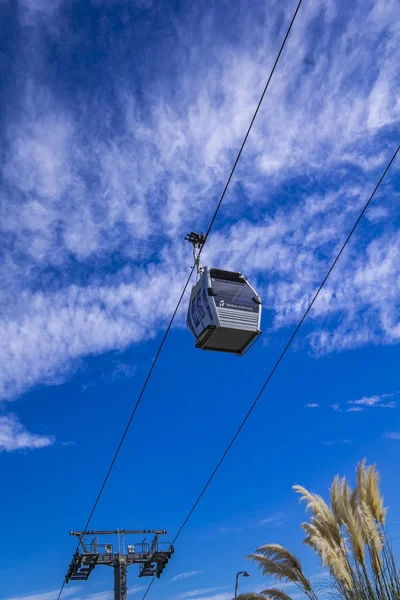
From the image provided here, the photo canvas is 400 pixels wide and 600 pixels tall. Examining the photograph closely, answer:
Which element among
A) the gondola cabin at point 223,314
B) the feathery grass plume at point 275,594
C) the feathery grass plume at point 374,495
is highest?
the gondola cabin at point 223,314

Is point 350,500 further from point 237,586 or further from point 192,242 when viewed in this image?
point 237,586

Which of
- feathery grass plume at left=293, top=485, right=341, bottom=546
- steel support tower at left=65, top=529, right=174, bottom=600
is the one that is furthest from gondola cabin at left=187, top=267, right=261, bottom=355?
steel support tower at left=65, top=529, right=174, bottom=600

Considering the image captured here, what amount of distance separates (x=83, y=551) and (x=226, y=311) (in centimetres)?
3023

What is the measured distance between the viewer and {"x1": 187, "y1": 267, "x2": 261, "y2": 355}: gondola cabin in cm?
1192

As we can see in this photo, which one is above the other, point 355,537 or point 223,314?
point 223,314

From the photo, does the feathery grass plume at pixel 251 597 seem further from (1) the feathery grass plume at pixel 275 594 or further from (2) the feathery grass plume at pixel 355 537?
(2) the feathery grass plume at pixel 355 537

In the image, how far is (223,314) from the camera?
11914 millimetres

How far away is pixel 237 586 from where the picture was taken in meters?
31.3

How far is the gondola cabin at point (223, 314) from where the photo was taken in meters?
11.9

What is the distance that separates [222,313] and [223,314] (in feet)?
0.10

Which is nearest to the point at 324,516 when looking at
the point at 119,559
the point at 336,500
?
the point at 336,500

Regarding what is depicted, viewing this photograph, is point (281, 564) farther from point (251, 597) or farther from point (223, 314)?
point (223, 314)

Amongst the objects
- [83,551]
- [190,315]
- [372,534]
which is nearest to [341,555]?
[372,534]

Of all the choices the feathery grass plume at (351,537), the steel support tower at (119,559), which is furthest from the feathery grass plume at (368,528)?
the steel support tower at (119,559)
